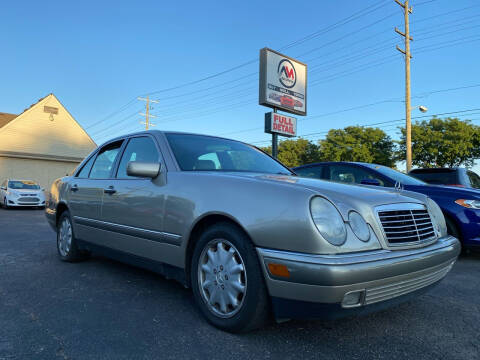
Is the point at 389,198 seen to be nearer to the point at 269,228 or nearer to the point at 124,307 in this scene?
the point at 269,228

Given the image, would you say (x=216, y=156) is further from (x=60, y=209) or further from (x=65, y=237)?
(x=60, y=209)

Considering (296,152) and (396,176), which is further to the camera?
(296,152)

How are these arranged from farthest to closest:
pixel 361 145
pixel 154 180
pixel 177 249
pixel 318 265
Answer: pixel 361 145, pixel 154 180, pixel 177 249, pixel 318 265

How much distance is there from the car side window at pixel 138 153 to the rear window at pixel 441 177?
19.3ft

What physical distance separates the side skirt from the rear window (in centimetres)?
603

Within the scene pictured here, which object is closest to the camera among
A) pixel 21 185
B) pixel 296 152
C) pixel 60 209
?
pixel 60 209

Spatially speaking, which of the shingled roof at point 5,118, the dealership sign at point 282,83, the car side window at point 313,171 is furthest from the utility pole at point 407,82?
the shingled roof at point 5,118

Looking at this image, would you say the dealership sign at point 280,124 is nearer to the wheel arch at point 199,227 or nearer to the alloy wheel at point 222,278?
the wheel arch at point 199,227

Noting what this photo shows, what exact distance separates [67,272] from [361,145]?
38861mm

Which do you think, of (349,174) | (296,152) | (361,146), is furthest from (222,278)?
(296,152)

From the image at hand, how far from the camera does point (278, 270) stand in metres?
2.06

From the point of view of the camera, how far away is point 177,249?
270 centimetres

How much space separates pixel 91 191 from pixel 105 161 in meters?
0.38

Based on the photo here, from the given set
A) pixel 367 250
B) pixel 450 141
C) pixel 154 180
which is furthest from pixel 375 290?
pixel 450 141
